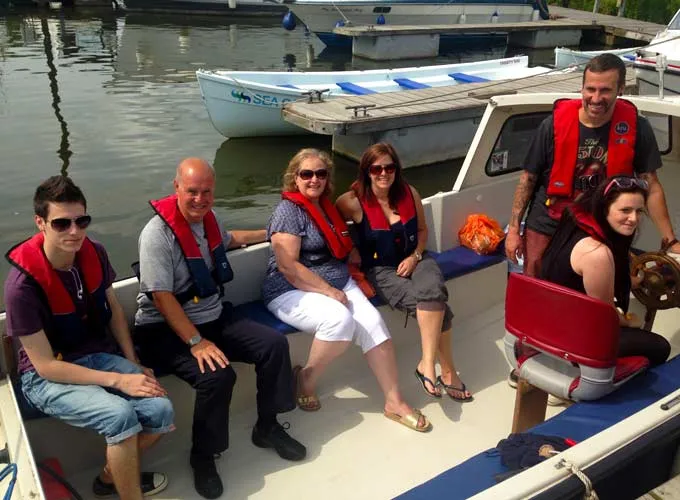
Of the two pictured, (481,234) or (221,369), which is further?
(481,234)

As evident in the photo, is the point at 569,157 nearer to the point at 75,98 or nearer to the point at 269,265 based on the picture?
the point at 269,265

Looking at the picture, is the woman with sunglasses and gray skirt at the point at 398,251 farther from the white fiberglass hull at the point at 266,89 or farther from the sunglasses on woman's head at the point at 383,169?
the white fiberglass hull at the point at 266,89

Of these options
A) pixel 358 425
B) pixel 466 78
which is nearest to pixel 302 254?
pixel 358 425

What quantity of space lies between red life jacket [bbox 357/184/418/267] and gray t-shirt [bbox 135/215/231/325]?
101cm

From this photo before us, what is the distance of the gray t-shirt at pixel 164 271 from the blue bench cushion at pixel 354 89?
8.08 m

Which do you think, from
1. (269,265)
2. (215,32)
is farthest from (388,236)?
(215,32)

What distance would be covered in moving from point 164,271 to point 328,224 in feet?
3.14

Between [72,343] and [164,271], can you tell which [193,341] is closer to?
[164,271]

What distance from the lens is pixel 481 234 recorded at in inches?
174

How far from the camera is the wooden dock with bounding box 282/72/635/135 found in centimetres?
882

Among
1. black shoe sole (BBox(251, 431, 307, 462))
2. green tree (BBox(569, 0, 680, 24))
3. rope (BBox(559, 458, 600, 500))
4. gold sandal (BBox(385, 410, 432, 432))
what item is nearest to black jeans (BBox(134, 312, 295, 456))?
black shoe sole (BBox(251, 431, 307, 462))

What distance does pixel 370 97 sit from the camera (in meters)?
10.1

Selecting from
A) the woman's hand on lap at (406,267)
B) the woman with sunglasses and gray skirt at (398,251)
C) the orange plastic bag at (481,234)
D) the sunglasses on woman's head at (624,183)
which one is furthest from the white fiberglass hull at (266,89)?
the sunglasses on woman's head at (624,183)

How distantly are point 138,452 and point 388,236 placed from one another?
1827 millimetres
